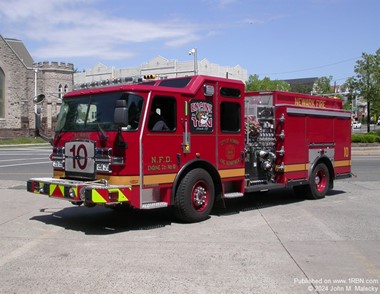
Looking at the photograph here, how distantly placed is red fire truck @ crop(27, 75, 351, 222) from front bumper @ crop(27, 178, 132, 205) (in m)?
0.02

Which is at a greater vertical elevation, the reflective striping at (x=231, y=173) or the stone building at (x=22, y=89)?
the stone building at (x=22, y=89)

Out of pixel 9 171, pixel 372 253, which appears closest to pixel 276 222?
pixel 372 253

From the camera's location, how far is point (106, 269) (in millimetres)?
5602

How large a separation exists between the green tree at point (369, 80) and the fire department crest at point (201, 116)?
34.9 meters

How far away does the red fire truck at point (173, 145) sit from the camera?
7453mm

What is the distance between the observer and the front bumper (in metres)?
7.15

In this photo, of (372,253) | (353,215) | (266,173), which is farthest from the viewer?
(266,173)

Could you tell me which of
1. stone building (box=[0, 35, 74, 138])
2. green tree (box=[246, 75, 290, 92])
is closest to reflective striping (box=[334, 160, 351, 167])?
stone building (box=[0, 35, 74, 138])

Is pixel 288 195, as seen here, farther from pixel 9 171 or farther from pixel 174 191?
pixel 9 171

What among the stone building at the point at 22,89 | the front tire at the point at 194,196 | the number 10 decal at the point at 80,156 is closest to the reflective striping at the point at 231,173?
the front tire at the point at 194,196

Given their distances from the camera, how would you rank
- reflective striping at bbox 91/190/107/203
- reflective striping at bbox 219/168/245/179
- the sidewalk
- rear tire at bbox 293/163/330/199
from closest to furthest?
reflective striping at bbox 91/190/107/203 → reflective striping at bbox 219/168/245/179 → rear tire at bbox 293/163/330/199 → the sidewalk

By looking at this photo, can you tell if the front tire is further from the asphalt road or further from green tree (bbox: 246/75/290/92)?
green tree (bbox: 246/75/290/92)

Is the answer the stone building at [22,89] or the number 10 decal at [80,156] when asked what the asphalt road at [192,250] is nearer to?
the number 10 decal at [80,156]

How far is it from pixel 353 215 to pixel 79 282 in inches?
235
